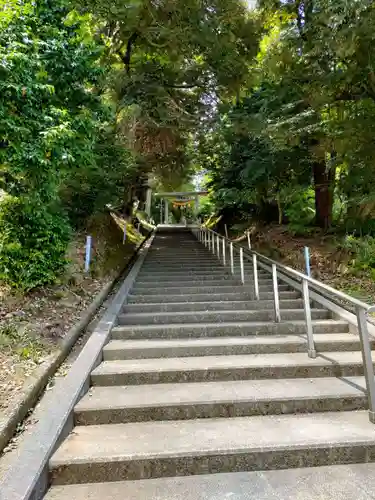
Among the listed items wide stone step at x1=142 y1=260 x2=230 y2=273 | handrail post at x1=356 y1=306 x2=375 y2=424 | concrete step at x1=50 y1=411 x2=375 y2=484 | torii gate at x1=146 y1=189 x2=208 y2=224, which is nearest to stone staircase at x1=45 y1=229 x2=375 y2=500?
concrete step at x1=50 y1=411 x2=375 y2=484

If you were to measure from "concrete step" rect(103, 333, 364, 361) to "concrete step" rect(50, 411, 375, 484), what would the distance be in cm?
98

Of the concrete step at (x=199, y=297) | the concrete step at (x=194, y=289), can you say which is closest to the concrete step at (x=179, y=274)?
the concrete step at (x=194, y=289)

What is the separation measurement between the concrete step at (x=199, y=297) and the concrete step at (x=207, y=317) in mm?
706

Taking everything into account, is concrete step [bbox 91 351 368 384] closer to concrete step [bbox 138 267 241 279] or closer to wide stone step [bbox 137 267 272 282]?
wide stone step [bbox 137 267 272 282]

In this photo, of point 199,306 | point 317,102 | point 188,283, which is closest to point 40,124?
point 199,306

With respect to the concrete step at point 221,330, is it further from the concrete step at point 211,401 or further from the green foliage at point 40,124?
the green foliage at point 40,124

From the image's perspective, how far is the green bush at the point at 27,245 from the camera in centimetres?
412

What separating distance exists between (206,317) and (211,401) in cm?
181

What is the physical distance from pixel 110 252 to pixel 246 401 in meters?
5.68

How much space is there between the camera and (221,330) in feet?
13.1

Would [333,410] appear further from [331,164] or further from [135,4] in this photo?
[135,4]

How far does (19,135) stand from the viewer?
304 cm

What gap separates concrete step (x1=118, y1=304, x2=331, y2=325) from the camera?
440 centimetres

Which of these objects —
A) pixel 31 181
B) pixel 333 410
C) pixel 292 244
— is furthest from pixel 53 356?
pixel 292 244
